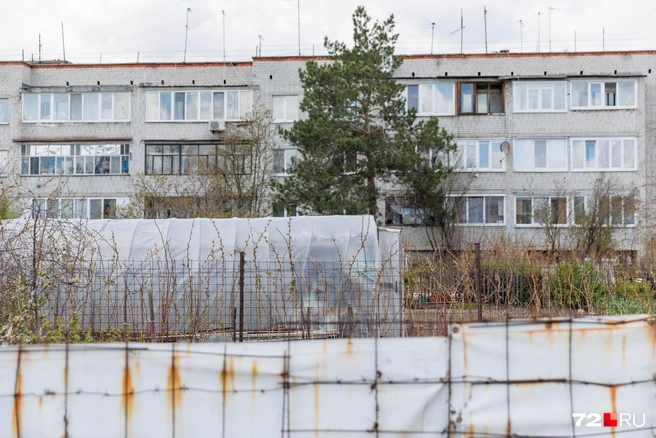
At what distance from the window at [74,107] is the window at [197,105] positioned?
4.79 feet

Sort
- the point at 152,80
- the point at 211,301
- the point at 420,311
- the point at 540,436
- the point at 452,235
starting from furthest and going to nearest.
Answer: the point at 152,80 → the point at 452,235 → the point at 211,301 → the point at 420,311 → the point at 540,436

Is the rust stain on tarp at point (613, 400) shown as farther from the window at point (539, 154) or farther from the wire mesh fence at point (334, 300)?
the window at point (539, 154)

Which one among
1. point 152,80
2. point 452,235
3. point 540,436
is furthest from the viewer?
point 152,80

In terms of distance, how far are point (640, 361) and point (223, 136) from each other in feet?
92.9

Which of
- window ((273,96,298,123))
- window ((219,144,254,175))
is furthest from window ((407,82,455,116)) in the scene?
window ((219,144,254,175))

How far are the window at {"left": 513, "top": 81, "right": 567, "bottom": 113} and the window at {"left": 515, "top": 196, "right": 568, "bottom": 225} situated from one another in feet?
14.7

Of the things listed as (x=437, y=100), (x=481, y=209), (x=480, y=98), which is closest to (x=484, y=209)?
(x=481, y=209)

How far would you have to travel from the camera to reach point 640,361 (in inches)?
216

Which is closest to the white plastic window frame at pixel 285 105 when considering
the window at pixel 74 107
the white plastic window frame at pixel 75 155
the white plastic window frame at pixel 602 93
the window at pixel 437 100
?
the window at pixel 437 100

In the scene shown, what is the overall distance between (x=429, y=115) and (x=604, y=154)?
8813 mm

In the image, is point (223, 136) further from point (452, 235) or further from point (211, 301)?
point (211, 301)

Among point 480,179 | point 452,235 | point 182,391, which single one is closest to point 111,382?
point 182,391

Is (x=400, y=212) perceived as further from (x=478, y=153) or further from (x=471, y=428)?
(x=471, y=428)

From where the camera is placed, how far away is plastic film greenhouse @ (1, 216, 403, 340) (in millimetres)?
9055
